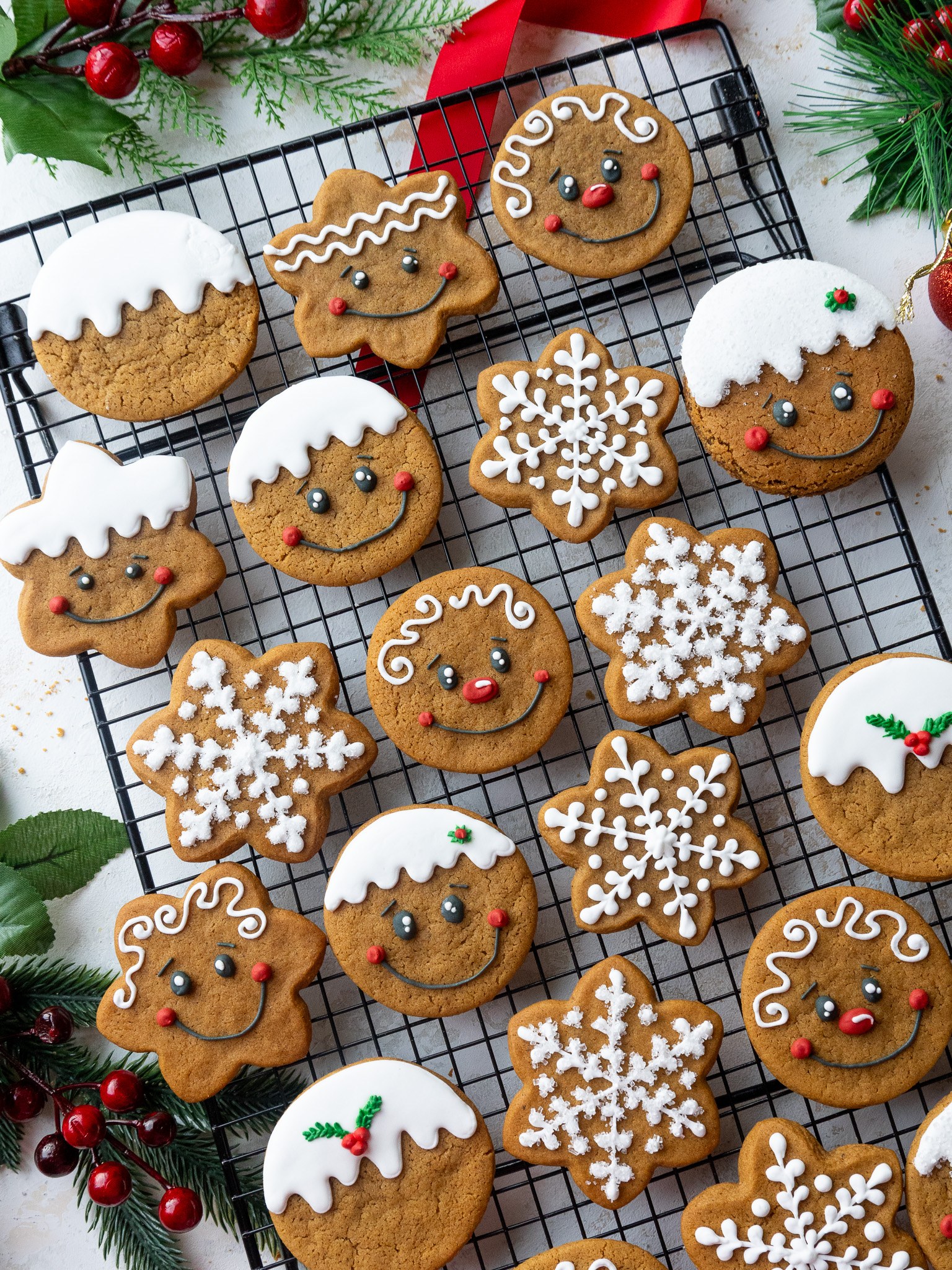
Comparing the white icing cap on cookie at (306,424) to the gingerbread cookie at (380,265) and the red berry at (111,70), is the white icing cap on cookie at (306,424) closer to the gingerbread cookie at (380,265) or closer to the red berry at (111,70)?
the gingerbread cookie at (380,265)

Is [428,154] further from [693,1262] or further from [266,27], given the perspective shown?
[693,1262]

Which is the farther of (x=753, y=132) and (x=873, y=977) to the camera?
(x=753, y=132)

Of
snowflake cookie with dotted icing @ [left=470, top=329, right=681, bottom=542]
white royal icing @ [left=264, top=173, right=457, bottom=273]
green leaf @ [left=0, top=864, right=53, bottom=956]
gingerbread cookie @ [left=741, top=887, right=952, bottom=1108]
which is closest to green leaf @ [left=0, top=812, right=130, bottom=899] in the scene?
green leaf @ [left=0, top=864, right=53, bottom=956]

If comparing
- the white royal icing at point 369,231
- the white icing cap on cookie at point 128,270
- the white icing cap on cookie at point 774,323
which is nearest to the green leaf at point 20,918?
the white icing cap on cookie at point 128,270

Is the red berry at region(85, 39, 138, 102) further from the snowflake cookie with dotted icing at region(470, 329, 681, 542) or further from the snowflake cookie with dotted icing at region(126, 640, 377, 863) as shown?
the snowflake cookie with dotted icing at region(126, 640, 377, 863)

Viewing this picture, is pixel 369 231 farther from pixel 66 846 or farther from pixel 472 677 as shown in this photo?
pixel 66 846

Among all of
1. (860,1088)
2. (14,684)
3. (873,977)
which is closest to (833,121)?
(873,977)

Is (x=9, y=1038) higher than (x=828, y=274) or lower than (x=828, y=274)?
lower

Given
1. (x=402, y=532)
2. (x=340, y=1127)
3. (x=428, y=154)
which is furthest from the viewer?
(x=428, y=154)
